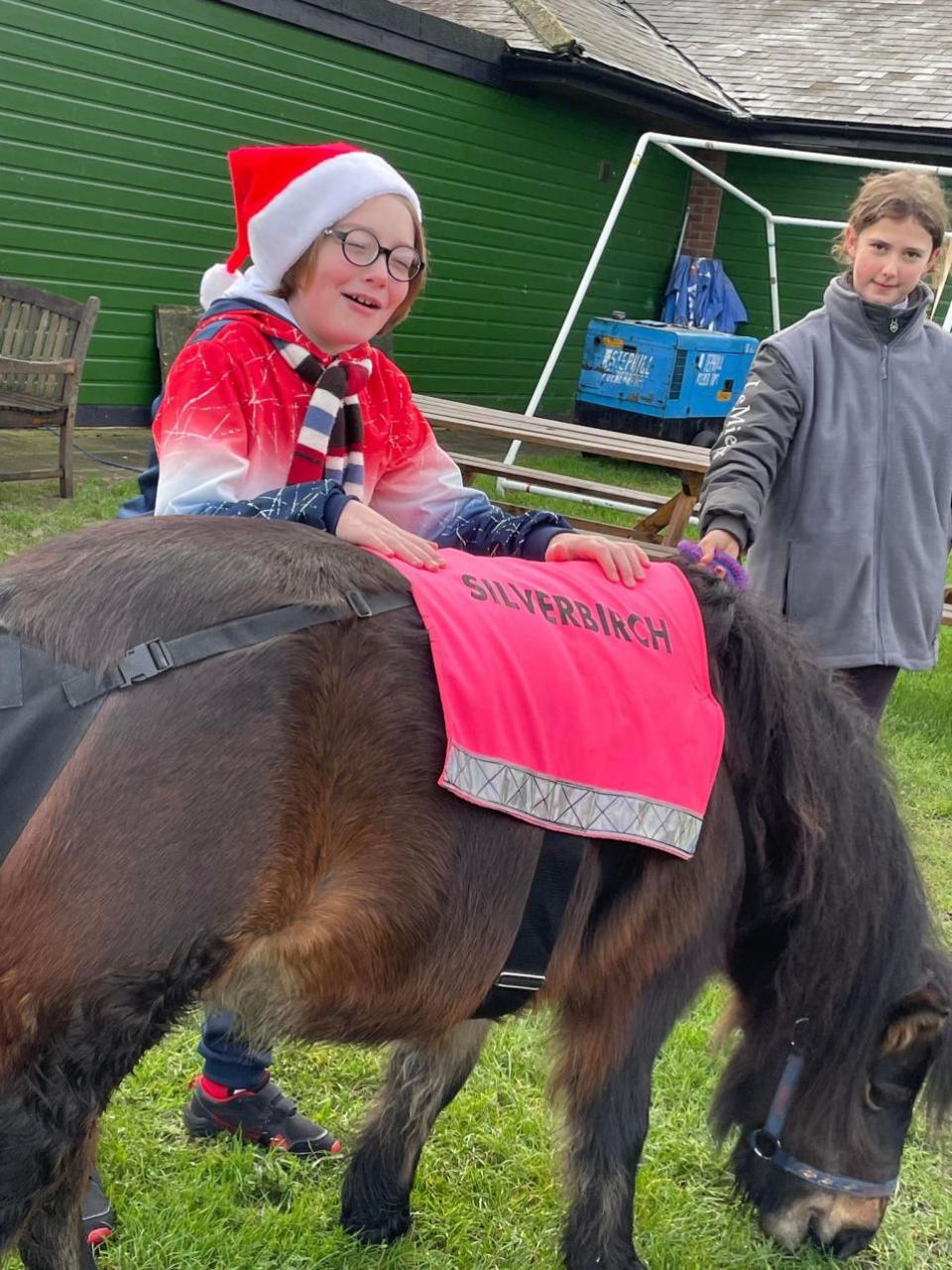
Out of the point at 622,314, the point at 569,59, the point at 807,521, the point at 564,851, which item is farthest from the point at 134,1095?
the point at 622,314

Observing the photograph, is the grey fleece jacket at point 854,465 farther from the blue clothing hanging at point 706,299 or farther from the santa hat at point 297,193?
the blue clothing hanging at point 706,299

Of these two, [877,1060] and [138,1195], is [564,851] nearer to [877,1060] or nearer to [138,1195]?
[877,1060]

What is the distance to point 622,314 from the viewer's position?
13.8 m

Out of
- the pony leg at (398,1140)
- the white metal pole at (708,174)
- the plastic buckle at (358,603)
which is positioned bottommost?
the pony leg at (398,1140)

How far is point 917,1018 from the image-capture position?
2176 millimetres

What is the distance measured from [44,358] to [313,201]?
244 inches

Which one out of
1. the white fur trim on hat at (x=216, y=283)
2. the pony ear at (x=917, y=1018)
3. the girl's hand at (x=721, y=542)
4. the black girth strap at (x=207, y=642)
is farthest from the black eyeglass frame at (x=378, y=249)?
the pony ear at (x=917, y=1018)

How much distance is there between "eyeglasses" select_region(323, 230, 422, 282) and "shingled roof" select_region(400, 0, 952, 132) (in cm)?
1005

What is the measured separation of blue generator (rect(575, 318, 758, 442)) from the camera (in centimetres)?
1188

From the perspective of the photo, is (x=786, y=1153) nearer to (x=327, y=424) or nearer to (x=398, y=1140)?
(x=398, y=1140)

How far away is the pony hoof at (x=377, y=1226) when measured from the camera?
2.43m

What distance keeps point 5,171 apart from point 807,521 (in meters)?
6.99

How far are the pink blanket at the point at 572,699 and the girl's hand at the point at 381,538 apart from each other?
0.03 metres

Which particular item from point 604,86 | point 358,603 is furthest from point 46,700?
point 604,86
